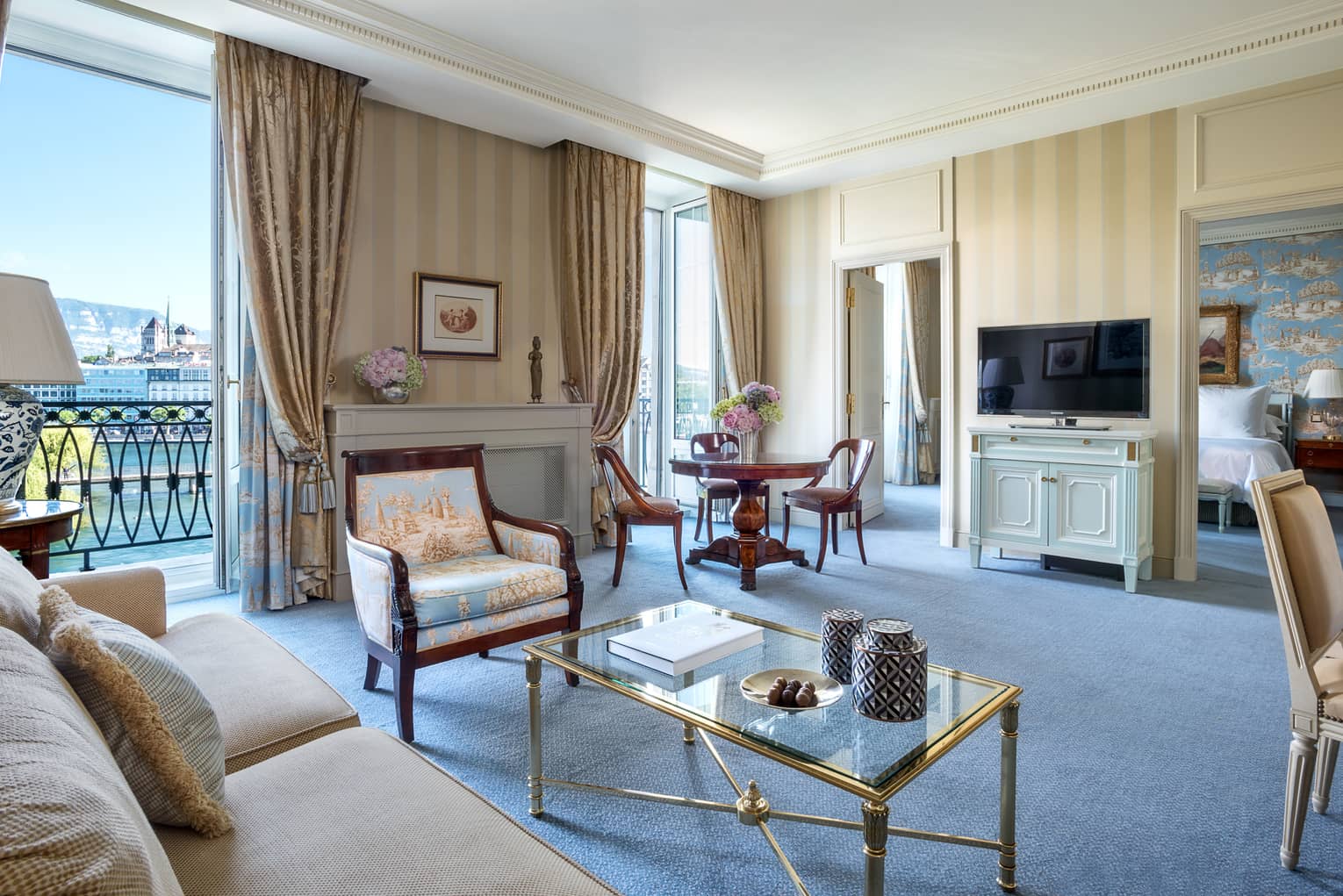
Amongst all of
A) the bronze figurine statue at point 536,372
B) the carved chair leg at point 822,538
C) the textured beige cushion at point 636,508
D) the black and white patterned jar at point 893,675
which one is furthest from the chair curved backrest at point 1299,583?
the bronze figurine statue at point 536,372

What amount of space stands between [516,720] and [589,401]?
2.92 m

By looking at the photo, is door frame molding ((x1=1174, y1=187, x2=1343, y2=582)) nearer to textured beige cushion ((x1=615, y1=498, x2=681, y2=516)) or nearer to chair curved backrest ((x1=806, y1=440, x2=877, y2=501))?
chair curved backrest ((x1=806, y1=440, x2=877, y2=501))

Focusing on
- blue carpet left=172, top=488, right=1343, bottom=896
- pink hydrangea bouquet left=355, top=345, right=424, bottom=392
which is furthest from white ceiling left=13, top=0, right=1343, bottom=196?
blue carpet left=172, top=488, right=1343, bottom=896

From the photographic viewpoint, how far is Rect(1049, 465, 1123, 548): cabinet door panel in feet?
13.6

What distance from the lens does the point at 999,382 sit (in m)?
4.92

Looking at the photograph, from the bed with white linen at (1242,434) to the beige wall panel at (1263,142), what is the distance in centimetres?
252

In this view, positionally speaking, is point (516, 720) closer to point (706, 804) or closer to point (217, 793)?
point (706, 804)

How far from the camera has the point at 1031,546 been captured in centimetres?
442

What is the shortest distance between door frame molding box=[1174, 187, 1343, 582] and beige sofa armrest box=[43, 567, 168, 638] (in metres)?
4.99

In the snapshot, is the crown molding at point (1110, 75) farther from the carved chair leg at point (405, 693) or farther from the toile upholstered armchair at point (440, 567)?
the carved chair leg at point (405, 693)

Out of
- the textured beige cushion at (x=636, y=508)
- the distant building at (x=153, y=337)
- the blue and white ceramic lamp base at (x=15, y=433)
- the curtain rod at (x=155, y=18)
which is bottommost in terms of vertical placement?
the textured beige cushion at (x=636, y=508)

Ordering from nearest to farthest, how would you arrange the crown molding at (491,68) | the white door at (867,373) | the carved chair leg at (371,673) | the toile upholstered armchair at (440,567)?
the toile upholstered armchair at (440,567) → the carved chair leg at (371,673) → the crown molding at (491,68) → the white door at (867,373)

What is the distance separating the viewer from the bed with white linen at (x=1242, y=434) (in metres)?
6.06

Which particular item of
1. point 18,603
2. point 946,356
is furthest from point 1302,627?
point 946,356
